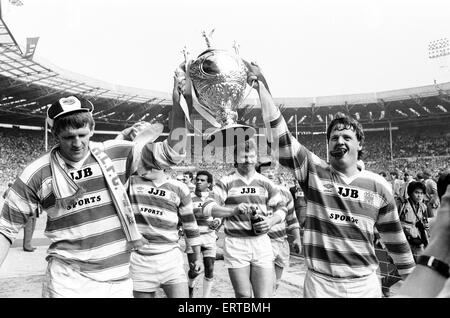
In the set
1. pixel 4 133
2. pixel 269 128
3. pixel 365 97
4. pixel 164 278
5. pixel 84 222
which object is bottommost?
pixel 164 278

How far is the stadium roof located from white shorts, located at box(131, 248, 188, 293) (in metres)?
19.5

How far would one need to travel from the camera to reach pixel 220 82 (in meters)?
3.17

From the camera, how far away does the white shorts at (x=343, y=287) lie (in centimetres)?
245

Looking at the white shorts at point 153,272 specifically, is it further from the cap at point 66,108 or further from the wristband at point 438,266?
the wristband at point 438,266

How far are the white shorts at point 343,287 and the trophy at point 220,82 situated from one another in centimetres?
116

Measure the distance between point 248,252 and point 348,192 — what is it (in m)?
1.73

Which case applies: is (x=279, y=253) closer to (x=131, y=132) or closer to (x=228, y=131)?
(x=228, y=131)

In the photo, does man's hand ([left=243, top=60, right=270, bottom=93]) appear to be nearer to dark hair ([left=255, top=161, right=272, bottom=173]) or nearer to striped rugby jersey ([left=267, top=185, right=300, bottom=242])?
dark hair ([left=255, top=161, right=272, bottom=173])

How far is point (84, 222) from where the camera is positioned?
2.21 metres

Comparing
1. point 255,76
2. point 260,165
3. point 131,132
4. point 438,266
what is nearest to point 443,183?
point 438,266

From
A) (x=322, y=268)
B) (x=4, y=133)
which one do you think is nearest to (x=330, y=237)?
(x=322, y=268)

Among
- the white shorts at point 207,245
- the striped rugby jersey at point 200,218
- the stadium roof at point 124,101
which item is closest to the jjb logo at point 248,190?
the striped rugby jersey at point 200,218
